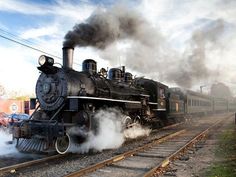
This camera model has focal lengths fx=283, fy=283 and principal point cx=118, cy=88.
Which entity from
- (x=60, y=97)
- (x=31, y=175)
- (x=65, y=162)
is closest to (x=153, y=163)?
(x=65, y=162)

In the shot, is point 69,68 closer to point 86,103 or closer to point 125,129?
point 86,103

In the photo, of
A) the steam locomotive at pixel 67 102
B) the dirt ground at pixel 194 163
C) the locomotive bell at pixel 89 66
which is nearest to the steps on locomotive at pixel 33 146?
the steam locomotive at pixel 67 102

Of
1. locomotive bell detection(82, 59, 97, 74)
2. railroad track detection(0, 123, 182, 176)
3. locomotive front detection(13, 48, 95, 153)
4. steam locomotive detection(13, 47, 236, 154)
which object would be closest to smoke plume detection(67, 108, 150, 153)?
steam locomotive detection(13, 47, 236, 154)

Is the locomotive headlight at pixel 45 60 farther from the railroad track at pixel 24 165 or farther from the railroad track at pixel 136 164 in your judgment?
the railroad track at pixel 136 164

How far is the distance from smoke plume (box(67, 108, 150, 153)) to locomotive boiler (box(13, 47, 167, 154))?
0.23 metres

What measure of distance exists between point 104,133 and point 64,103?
6.14 feet

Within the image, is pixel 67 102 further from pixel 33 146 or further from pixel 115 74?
pixel 115 74

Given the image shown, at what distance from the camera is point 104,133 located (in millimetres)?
10266

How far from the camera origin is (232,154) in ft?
27.8

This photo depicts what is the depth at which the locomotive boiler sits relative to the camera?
8.76 metres

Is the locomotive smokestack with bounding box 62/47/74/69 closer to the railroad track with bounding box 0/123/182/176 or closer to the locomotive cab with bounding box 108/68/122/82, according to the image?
the locomotive cab with bounding box 108/68/122/82

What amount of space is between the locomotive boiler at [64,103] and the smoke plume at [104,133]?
0.74ft

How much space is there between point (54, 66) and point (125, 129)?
398cm

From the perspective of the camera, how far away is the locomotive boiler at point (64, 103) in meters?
8.76
